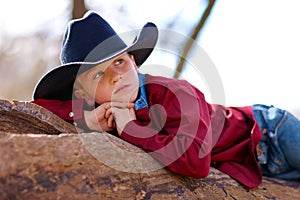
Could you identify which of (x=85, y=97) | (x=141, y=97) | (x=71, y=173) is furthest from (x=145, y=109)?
(x=71, y=173)

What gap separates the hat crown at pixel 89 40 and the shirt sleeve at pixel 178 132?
16 centimetres

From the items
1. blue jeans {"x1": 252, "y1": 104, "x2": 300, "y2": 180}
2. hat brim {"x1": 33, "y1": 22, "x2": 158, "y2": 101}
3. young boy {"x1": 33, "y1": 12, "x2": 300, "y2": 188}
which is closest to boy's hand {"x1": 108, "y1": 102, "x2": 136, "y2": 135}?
young boy {"x1": 33, "y1": 12, "x2": 300, "y2": 188}

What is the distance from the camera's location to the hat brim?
3.20 feet

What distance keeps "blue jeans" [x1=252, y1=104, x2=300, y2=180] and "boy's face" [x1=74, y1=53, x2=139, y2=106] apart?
1.23 feet

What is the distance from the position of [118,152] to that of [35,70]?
187cm

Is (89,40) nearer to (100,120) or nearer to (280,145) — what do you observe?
(100,120)

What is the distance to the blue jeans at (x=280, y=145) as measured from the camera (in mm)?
1121

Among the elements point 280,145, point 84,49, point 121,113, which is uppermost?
point 84,49

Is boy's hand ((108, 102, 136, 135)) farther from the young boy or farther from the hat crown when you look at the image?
the hat crown

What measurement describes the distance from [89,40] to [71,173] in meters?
0.38

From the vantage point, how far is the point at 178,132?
2.96ft

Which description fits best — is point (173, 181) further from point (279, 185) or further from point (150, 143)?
point (279, 185)

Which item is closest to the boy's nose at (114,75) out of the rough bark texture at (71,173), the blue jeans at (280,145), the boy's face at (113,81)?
the boy's face at (113,81)

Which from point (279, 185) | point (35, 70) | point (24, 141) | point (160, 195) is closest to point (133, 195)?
point (160, 195)
